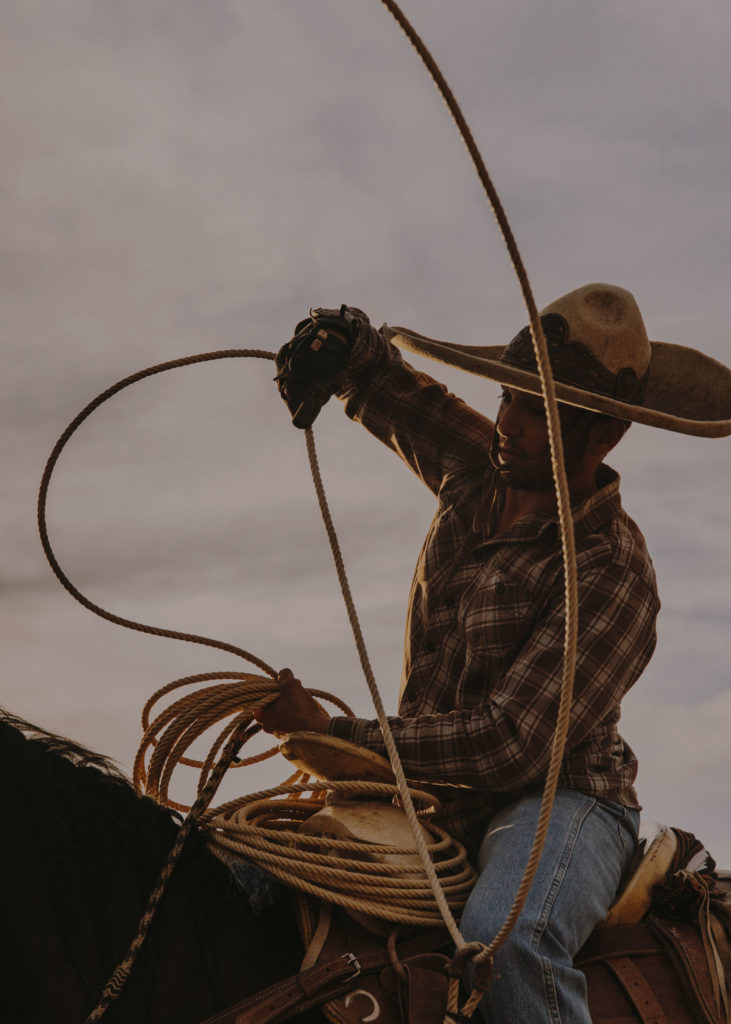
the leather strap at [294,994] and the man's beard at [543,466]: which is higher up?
the man's beard at [543,466]

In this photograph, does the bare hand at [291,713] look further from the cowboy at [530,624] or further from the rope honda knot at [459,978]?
the rope honda knot at [459,978]

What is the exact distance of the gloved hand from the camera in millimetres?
3141

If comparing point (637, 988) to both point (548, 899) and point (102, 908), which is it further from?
point (102, 908)

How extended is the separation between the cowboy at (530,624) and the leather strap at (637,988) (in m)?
0.14

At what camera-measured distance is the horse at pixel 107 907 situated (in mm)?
2166

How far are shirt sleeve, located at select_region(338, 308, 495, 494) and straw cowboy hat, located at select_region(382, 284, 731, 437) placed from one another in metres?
0.27

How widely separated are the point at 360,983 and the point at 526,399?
165cm

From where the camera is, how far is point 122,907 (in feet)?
7.48

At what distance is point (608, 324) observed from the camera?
319cm

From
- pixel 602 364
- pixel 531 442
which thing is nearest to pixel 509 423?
pixel 531 442

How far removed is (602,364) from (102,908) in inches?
79.4

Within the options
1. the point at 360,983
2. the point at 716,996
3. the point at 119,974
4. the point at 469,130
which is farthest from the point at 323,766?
the point at 469,130

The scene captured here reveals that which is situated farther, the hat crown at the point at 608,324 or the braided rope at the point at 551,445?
the hat crown at the point at 608,324

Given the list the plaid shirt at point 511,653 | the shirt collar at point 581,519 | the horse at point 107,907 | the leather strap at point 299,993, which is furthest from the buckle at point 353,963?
the shirt collar at point 581,519
